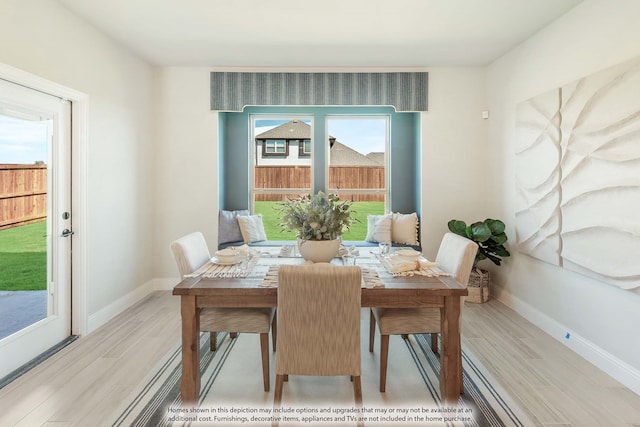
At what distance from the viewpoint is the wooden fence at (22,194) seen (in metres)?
2.30

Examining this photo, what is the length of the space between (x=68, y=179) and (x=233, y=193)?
6.59 ft

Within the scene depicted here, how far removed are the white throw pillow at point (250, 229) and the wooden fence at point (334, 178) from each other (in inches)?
20.0

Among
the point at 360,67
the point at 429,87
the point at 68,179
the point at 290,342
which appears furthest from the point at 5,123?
the point at 429,87

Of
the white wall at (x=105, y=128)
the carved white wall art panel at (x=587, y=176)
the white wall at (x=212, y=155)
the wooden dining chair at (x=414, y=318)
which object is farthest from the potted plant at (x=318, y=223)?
the white wall at (x=212, y=155)

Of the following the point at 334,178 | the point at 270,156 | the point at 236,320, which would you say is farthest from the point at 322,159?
the point at 236,320

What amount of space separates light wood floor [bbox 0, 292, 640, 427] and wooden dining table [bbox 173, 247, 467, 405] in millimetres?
441

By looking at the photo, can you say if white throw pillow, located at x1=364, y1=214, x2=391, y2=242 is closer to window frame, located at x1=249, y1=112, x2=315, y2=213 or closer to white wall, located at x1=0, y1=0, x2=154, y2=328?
window frame, located at x1=249, y1=112, x2=315, y2=213

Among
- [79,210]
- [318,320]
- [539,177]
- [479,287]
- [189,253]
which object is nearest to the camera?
[318,320]

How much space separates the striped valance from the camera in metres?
4.14

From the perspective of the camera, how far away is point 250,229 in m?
4.27

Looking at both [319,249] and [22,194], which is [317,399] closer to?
[319,249]

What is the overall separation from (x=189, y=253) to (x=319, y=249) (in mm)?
856

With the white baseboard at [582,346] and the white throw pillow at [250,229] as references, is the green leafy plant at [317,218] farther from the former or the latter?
the white throw pillow at [250,229]

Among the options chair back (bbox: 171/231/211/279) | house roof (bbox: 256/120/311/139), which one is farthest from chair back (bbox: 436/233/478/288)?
house roof (bbox: 256/120/311/139)
